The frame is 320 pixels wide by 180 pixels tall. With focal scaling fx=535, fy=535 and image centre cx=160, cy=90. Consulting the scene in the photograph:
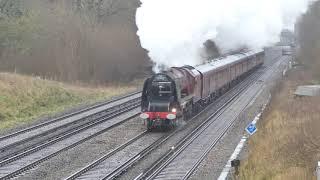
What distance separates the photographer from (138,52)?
2231 inches

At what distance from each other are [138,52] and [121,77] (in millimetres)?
3340

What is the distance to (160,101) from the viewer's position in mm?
26531

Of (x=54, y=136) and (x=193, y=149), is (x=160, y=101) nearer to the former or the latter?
(x=193, y=149)

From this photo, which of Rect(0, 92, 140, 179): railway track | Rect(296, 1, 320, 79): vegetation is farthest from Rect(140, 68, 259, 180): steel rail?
Rect(296, 1, 320, 79): vegetation

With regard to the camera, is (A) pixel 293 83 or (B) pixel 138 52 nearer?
(A) pixel 293 83

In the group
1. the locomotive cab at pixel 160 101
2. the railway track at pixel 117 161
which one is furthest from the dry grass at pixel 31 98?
the railway track at pixel 117 161

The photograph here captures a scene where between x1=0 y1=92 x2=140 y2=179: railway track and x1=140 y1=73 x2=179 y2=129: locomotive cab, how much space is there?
2.57m

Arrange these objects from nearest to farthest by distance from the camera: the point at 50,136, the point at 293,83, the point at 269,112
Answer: the point at 50,136
the point at 269,112
the point at 293,83

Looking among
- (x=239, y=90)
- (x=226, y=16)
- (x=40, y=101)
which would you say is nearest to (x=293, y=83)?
(x=239, y=90)

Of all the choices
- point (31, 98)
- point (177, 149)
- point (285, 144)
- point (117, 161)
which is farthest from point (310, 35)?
point (117, 161)

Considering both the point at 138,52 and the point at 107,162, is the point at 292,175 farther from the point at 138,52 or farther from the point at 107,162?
the point at 138,52

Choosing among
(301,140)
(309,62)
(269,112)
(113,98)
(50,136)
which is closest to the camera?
(301,140)

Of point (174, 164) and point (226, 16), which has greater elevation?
point (226, 16)

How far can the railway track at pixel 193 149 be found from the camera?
17859mm
